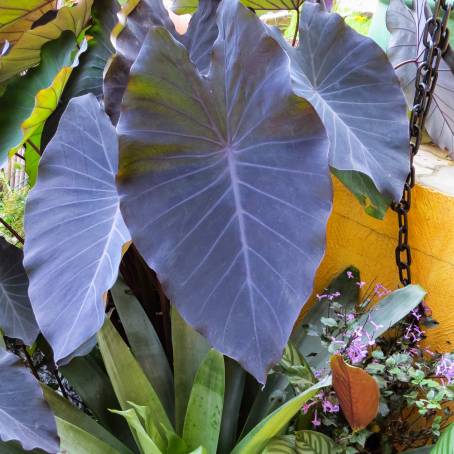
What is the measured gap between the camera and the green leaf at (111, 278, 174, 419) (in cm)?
108

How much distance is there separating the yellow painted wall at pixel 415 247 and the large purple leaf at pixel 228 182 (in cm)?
42

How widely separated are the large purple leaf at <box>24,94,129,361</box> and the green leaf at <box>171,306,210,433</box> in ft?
0.73

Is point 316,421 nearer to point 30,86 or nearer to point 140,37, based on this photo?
point 140,37

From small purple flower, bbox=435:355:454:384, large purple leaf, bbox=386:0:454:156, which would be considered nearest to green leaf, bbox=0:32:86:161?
large purple leaf, bbox=386:0:454:156

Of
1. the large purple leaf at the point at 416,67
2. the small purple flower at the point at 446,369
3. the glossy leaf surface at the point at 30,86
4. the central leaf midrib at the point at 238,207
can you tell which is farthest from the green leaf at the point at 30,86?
the small purple flower at the point at 446,369

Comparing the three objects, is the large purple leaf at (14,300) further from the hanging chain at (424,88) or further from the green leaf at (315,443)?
the hanging chain at (424,88)

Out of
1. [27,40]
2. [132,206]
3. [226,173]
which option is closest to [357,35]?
[226,173]

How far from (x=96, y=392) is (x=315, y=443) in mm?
468

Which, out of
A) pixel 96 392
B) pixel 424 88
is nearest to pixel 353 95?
pixel 424 88

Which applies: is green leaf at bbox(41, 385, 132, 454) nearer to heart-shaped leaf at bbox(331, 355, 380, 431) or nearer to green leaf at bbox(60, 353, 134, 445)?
green leaf at bbox(60, 353, 134, 445)

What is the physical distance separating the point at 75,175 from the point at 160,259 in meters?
0.35

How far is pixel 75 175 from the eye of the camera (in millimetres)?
953

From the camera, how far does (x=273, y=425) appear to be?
2.73 feet

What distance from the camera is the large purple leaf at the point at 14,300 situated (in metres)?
1.10
